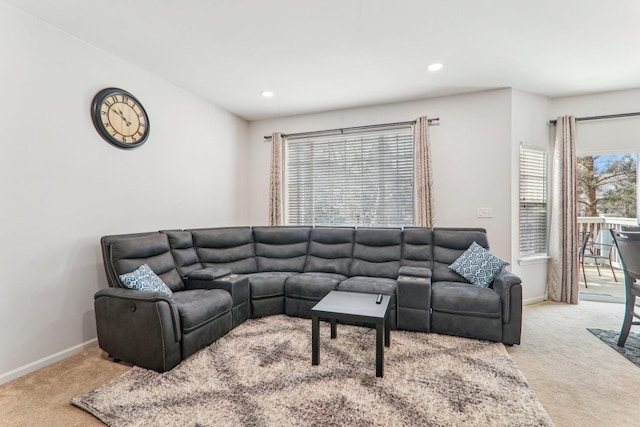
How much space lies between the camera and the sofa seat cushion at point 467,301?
2.65m

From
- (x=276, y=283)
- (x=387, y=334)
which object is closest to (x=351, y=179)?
(x=276, y=283)

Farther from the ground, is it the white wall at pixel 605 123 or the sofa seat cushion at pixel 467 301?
the white wall at pixel 605 123

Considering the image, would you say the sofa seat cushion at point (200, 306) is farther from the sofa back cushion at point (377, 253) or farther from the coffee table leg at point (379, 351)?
the sofa back cushion at point (377, 253)

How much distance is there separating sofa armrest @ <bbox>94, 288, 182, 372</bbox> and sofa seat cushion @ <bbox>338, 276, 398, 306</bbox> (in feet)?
5.35

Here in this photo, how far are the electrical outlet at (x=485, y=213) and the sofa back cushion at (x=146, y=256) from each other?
3684 millimetres

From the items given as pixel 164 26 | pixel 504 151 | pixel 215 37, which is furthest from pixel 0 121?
pixel 504 151

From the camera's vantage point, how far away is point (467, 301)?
8.89 feet

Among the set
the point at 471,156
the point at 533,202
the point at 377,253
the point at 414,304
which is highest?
the point at 471,156

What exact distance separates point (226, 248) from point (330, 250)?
1.34 metres

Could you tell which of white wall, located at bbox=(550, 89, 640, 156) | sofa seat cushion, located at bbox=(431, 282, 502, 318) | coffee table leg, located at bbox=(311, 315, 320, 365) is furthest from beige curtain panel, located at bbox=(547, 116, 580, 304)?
coffee table leg, located at bbox=(311, 315, 320, 365)

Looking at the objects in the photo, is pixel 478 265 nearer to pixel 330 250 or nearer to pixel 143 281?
pixel 330 250

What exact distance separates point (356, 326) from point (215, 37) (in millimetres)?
3047

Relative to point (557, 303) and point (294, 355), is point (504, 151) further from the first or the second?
point (294, 355)

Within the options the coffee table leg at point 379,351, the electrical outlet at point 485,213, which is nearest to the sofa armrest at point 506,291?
the electrical outlet at point 485,213
